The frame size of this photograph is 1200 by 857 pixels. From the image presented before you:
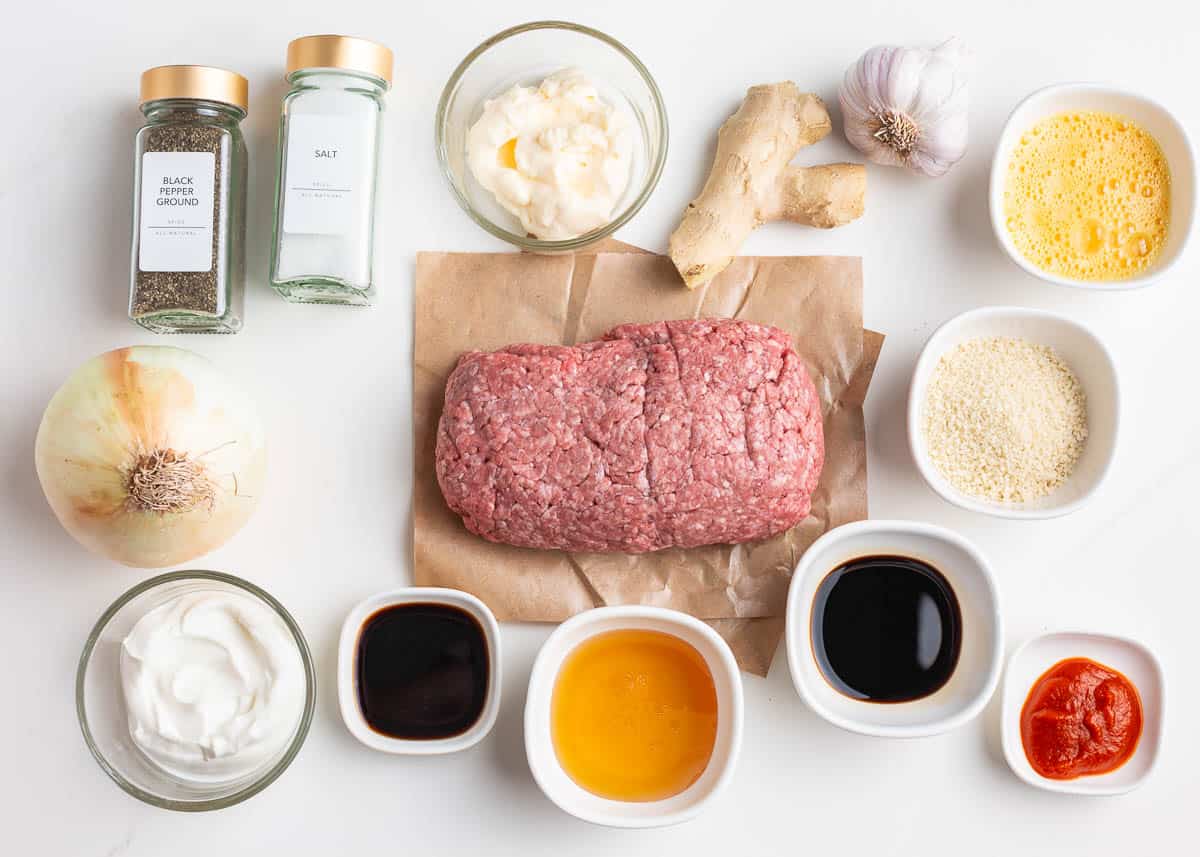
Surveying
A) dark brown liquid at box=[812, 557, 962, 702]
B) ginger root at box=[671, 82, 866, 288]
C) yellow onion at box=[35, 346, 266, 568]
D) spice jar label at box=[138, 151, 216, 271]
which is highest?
ginger root at box=[671, 82, 866, 288]

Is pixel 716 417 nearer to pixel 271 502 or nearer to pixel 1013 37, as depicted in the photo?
pixel 271 502

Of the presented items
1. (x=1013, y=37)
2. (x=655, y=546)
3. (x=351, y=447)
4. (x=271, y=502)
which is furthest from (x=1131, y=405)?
(x=271, y=502)

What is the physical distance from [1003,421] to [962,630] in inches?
17.4

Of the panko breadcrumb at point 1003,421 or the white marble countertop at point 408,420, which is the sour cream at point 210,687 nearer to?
the white marble countertop at point 408,420

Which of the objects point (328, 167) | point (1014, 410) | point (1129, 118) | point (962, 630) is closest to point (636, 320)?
point (328, 167)

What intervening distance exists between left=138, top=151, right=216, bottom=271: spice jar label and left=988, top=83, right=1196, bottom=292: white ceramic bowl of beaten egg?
160 cm

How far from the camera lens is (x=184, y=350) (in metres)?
1.80

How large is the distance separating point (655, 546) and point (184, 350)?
1050 millimetres

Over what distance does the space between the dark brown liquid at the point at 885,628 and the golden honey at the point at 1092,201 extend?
2.37 feet

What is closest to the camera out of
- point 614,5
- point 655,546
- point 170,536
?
point 170,536

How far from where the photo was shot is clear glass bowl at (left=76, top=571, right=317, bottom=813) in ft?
5.65

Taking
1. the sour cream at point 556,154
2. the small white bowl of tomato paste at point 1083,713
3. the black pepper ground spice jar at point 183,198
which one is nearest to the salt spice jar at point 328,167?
the black pepper ground spice jar at point 183,198

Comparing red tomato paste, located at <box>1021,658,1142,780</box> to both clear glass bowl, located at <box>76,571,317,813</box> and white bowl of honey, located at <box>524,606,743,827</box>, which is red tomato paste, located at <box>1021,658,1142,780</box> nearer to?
white bowl of honey, located at <box>524,606,743,827</box>

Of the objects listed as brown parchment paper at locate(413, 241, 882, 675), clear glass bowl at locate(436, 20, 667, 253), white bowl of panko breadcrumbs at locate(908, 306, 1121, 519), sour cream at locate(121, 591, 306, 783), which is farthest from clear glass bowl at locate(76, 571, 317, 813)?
white bowl of panko breadcrumbs at locate(908, 306, 1121, 519)
